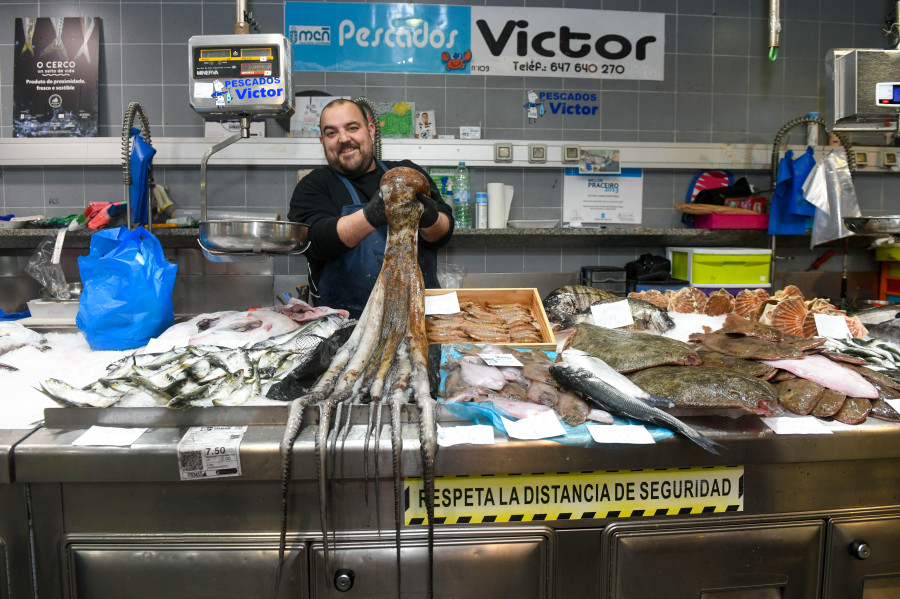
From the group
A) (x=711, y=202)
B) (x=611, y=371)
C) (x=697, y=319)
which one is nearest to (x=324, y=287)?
(x=611, y=371)

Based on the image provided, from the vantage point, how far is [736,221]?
193 inches

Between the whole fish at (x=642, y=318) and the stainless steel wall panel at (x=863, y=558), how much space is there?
1.08m

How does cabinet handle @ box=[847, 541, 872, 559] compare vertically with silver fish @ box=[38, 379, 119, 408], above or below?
below

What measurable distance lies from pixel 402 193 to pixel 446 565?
1.21m

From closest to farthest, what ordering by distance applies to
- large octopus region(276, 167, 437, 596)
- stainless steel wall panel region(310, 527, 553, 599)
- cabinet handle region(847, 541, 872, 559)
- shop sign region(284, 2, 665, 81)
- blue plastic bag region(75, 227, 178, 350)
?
1. large octopus region(276, 167, 437, 596)
2. stainless steel wall panel region(310, 527, 553, 599)
3. cabinet handle region(847, 541, 872, 559)
4. blue plastic bag region(75, 227, 178, 350)
5. shop sign region(284, 2, 665, 81)

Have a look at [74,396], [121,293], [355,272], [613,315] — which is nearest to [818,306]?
[613,315]

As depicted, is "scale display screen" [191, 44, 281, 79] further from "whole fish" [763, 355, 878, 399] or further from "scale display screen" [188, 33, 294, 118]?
"whole fish" [763, 355, 878, 399]

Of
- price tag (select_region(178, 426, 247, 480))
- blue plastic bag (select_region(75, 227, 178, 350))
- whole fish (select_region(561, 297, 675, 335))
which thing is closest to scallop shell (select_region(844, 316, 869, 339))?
whole fish (select_region(561, 297, 675, 335))

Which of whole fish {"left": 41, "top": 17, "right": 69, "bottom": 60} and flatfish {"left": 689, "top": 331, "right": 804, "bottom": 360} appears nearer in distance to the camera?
flatfish {"left": 689, "top": 331, "right": 804, "bottom": 360}

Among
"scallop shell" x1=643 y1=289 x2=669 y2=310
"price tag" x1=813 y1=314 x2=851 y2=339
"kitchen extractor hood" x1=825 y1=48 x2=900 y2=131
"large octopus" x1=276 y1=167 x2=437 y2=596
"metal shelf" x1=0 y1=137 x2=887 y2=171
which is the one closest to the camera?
"large octopus" x1=276 y1=167 x2=437 y2=596

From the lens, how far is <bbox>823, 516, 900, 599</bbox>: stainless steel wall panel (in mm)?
1571

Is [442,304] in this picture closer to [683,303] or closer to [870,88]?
[683,303]

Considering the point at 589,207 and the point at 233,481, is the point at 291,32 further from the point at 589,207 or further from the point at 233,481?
the point at 233,481

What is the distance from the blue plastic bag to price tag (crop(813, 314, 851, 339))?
3031 mm
